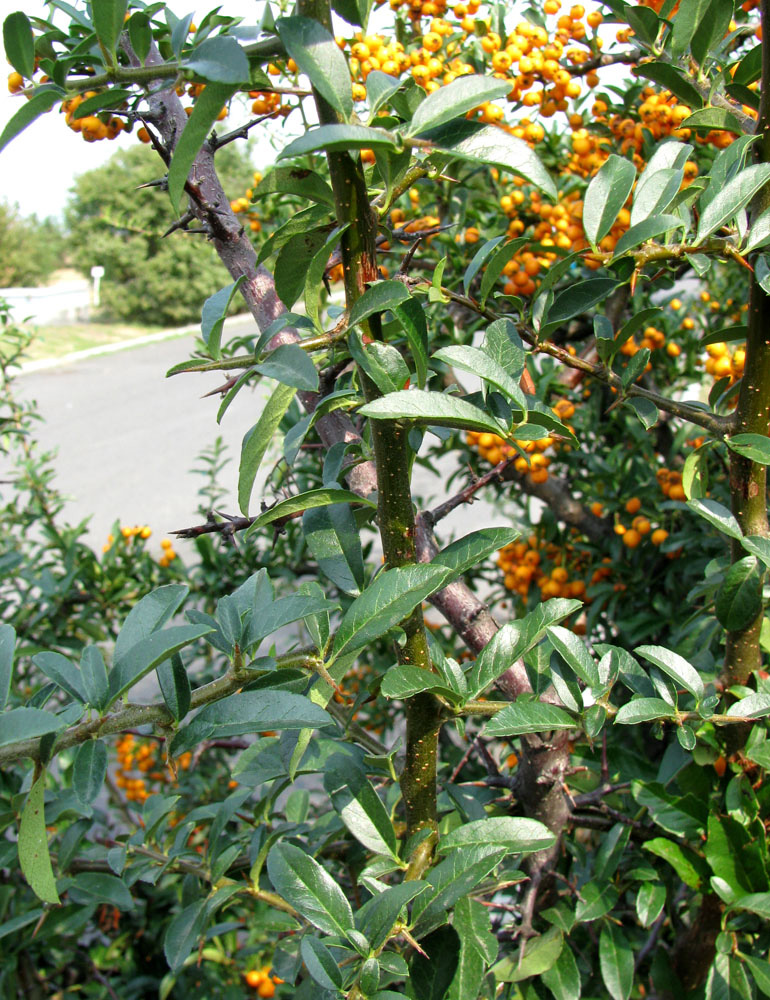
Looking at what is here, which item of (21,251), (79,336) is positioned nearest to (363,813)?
(79,336)

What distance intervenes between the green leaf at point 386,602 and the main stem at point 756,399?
35cm

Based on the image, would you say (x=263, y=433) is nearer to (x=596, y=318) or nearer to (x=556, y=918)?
(x=596, y=318)

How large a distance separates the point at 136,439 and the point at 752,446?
22.1 ft

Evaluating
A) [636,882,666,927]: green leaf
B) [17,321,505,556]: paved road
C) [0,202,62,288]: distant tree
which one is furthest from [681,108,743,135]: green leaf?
[0,202,62,288]: distant tree

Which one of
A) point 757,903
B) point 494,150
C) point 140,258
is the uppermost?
point 140,258

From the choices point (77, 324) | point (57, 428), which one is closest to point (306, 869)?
point (57, 428)

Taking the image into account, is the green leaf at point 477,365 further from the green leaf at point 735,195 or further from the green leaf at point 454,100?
the green leaf at point 735,195

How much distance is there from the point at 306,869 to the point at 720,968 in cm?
40

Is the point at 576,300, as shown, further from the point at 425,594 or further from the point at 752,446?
the point at 425,594

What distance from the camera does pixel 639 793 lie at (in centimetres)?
72

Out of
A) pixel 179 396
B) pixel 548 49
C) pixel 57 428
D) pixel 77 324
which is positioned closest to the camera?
pixel 548 49

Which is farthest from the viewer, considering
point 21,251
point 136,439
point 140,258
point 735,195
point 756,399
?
point 21,251

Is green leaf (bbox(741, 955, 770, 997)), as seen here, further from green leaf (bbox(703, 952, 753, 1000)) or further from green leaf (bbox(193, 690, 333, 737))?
green leaf (bbox(193, 690, 333, 737))

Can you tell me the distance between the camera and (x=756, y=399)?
64 centimetres
